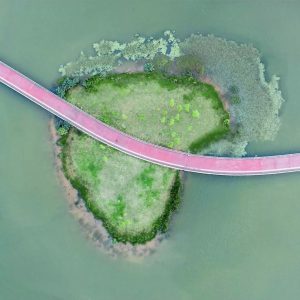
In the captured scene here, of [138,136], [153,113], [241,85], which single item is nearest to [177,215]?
[138,136]

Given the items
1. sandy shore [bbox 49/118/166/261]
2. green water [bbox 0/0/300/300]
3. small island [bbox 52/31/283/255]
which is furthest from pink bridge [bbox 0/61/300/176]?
sandy shore [bbox 49/118/166/261]

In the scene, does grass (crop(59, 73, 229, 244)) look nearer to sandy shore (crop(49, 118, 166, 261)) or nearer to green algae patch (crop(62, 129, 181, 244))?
green algae patch (crop(62, 129, 181, 244))

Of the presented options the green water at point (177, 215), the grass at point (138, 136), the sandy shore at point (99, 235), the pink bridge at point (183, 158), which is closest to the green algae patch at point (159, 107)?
the grass at point (138, 136)

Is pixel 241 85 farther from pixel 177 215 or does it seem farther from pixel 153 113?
pixel 177 215

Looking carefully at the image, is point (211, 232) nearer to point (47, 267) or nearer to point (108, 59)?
point (47, 267)

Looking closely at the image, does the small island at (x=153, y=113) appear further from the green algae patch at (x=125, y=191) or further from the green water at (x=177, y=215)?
the green water at (x=177, y=215)

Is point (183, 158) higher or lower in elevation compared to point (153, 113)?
lower
